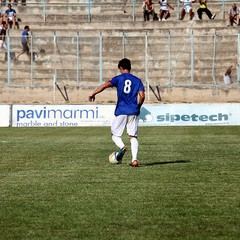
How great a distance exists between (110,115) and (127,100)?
23.6m

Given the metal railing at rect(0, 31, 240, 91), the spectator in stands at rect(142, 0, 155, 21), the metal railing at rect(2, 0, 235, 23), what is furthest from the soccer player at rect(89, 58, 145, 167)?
the metal railing at rect(2, 0, 235, 23)

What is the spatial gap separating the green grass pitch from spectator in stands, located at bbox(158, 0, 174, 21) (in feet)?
95.1

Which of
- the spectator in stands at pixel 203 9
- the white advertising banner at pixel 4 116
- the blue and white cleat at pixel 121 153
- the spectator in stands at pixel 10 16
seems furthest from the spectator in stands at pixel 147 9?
the blue and white cleat at pixel 121 153

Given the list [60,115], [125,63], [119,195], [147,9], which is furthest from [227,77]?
[119,195]

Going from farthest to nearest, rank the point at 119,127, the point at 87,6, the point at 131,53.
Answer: the point at 87,6 → the point at 131,53 → the point at 119,127

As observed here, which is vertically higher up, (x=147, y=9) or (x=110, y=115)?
(x=147, y=9)

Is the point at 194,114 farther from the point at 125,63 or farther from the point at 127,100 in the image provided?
the point at 125,63

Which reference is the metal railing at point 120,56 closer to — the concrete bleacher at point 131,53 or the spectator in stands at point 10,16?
the concrete bleacher at point 131,53

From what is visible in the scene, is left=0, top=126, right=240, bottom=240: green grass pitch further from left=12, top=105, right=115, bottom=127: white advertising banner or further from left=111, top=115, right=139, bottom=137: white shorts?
left=12, top=105, right=115, bottom=127: white advertising banner

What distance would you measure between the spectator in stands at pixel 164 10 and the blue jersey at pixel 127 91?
110ft

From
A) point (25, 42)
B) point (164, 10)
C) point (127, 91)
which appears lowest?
point (127, 91)

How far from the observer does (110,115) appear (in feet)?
137

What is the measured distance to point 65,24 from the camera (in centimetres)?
5219

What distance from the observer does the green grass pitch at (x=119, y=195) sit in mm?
10227
